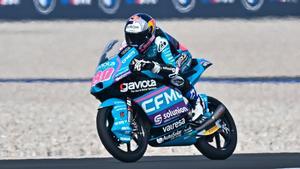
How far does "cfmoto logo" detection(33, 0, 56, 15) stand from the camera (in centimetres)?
3062

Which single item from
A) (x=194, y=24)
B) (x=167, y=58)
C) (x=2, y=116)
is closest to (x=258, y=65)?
(x=194, y=24)

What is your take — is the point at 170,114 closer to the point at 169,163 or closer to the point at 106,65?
the point at 169,163

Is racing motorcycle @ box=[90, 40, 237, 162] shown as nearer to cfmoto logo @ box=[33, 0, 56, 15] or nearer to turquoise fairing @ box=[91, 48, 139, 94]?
turquoise fairing @ box=[91, 48, 139, 94]

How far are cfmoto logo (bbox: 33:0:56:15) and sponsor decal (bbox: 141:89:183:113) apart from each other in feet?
66.0

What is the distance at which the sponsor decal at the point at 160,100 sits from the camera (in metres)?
10.6

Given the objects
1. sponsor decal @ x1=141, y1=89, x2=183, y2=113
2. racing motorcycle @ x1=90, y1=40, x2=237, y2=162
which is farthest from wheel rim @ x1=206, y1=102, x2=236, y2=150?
sponsor decal @ x1=141, y1=89, x2=183, y2=113

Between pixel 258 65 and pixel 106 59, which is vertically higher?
pixel 106 59

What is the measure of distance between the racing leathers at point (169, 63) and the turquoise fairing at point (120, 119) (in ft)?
1.34

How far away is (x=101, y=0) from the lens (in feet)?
101

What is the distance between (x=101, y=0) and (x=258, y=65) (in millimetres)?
7780

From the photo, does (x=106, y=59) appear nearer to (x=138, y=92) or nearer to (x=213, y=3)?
(x=138, y=92)

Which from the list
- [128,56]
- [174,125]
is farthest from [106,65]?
[174,125]

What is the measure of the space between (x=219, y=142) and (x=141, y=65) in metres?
1.40

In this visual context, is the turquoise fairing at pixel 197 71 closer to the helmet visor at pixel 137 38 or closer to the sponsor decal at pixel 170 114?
the sponsor decal at pixel 170 114
